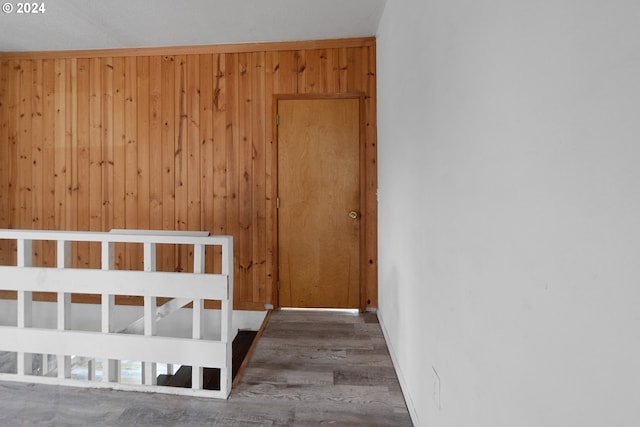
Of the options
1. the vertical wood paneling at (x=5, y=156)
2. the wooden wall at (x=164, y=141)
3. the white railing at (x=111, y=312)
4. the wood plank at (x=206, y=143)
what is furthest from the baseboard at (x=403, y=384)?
the vertical wood paneling at (x=5, y=156)

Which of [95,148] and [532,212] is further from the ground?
[95,148]

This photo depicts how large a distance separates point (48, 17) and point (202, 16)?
1287 mm

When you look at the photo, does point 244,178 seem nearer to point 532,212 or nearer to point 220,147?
point 220,147

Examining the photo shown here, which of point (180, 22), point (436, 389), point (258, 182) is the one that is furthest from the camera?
point (258, 182)

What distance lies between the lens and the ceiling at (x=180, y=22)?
7.95 feet

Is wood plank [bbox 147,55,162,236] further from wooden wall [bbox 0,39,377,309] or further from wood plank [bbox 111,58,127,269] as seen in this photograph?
wood plank [bbox 111,58,127,269]

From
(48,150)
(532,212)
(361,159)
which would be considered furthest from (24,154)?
(532,212)

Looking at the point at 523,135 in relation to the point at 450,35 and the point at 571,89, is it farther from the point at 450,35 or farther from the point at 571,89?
the point at 450,35

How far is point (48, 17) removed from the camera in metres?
2.62

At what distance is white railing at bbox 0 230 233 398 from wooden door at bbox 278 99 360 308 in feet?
4.15

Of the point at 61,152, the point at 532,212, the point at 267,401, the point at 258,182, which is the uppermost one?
the point at 61,152

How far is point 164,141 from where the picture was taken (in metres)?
3.17

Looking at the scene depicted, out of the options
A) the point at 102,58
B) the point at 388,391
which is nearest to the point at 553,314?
the point at 388,391

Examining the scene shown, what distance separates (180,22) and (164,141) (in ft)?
3.56
